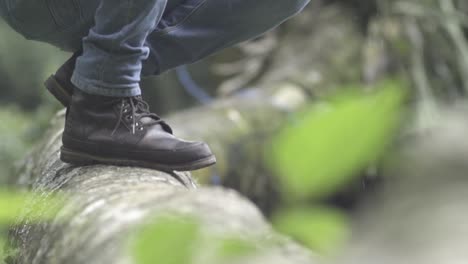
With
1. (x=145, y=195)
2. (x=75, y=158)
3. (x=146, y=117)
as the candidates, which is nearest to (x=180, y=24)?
(x=146, y=117)

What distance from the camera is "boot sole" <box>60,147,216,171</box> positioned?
4.55 feet

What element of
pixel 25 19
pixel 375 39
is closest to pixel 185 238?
pixel 25 19

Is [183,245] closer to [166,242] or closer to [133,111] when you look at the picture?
[166,242]

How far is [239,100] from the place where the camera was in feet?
11.0

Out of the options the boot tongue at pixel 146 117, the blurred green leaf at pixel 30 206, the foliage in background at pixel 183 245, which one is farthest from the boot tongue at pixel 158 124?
the foliage in background at pixel 183 245

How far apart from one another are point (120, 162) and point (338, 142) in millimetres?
1071

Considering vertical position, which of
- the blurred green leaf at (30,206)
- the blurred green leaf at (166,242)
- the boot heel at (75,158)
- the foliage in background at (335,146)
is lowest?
the blurred green leaf at (30,206)

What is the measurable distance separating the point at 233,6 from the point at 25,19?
0.37 m

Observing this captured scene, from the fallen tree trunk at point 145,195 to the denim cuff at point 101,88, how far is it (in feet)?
0.42

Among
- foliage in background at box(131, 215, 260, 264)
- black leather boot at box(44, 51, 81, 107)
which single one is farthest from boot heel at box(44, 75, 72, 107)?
foliage in background at box(131, 215, 260, 264)

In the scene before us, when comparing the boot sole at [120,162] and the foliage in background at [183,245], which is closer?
the foliage in background at [183,245]

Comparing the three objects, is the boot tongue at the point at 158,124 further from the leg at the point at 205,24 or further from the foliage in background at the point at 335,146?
the foliage in background at the point at 335,146

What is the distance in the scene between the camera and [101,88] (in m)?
1.34

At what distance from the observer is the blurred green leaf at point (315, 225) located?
14.4 inches
